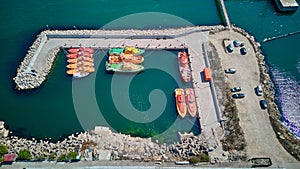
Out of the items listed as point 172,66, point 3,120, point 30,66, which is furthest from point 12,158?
point 172,66

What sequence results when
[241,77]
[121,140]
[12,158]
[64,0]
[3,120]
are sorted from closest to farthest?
[12,158] < [121,140] < [3,120] < [241,77] < [64,0]

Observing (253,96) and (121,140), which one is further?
(253,96)

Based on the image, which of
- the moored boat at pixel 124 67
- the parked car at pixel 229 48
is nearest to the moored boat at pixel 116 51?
the moored boat at pixel 124 67

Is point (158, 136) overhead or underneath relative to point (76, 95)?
underneath

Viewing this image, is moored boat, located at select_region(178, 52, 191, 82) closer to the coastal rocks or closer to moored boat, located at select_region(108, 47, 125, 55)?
moored boat, located at select_region(108, 47, 125, 55)

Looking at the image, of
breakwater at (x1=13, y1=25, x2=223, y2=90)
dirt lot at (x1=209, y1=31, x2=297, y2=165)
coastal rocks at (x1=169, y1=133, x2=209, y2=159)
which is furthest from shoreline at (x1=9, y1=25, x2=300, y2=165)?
coastal rocks at (x1=169, y1=133, x2=209, y2=159)

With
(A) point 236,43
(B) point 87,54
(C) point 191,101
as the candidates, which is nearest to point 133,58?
Result: (B) point 87,54

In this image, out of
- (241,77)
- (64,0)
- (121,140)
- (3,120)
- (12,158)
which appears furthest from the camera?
(64,0)

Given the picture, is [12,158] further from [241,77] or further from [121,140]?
[241,77]
